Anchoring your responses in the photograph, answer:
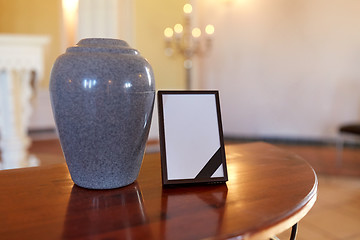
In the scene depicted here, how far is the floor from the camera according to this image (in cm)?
176

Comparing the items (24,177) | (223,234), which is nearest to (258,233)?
(223,234)

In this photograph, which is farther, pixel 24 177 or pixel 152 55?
pixel 152 55

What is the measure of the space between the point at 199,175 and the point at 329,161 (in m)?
2.84

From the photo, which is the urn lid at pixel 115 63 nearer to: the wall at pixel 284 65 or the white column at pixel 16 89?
the white column at pixel 16 89

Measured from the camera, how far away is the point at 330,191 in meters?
2.39

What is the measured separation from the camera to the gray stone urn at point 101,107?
0.60 metres

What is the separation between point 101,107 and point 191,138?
213 millimetres

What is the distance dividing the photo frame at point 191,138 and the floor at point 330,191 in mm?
551

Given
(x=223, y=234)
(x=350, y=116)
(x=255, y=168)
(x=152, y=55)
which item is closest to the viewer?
(x=223, y=234)

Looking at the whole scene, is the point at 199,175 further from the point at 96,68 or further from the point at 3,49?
the point at 3,49

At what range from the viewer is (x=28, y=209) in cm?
56

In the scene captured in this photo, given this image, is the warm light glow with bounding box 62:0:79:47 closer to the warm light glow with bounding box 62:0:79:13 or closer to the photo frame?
the warm light glow with bounding box 62:0:79:13

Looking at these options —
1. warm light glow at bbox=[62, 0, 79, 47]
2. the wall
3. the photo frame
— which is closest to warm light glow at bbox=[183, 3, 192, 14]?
the wall

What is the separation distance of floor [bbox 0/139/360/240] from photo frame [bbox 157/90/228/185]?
55 centimetres
